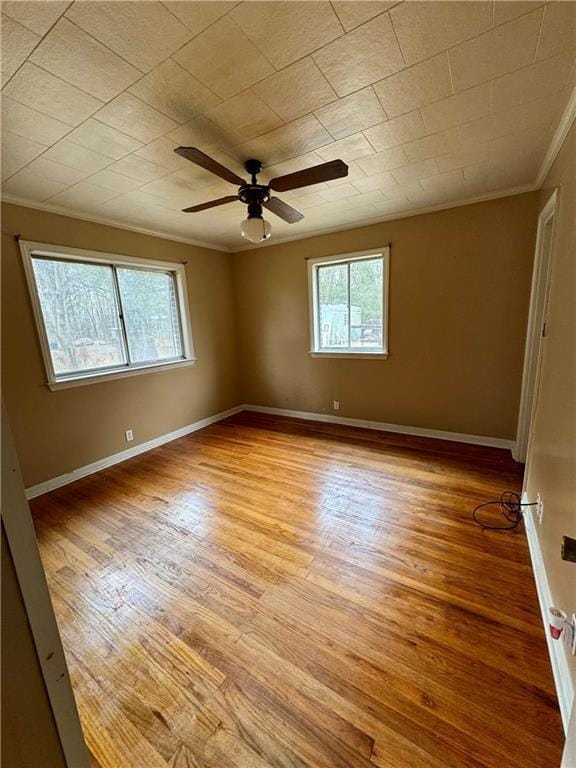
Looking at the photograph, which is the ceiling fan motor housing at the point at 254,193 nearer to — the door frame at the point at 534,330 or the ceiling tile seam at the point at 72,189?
the ceiling tile seam at the point at 72,189

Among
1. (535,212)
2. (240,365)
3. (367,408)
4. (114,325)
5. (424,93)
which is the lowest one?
(367,408)

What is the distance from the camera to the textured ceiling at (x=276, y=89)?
1.17 meters

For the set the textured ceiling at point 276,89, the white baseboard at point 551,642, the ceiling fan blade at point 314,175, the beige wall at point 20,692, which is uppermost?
the textured ceiling at point 276,89

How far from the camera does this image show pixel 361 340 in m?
3.99

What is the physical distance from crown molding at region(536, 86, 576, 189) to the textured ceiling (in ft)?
0.14

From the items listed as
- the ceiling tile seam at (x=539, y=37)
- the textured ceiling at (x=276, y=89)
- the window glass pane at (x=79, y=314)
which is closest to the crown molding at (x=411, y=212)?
the textured ceiling at (x=276, y=89)

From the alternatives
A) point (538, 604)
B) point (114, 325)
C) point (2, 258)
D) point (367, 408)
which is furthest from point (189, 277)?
point (538, 604)

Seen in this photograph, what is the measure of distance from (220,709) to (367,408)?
3.29m

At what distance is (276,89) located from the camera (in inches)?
59.5

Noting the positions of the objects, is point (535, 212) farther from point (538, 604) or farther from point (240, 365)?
point (240, 365)

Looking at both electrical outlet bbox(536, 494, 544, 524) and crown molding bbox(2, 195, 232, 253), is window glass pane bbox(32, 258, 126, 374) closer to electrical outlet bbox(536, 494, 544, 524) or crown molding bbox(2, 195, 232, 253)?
crown molding bbox(2, 195, 232, 253)

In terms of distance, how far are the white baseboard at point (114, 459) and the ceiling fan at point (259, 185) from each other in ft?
8.71

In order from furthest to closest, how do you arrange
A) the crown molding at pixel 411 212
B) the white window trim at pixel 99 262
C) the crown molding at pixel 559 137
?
the crown molding at pixel 411 212, the white window trim at pixel 99 262, the crown molding at pixel 559 137

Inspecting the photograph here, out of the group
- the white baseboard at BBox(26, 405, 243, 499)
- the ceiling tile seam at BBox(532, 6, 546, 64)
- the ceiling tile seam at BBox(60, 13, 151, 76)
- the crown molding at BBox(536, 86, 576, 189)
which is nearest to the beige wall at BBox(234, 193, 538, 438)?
the crown molding at BBox(536, 86, 576, 189)
